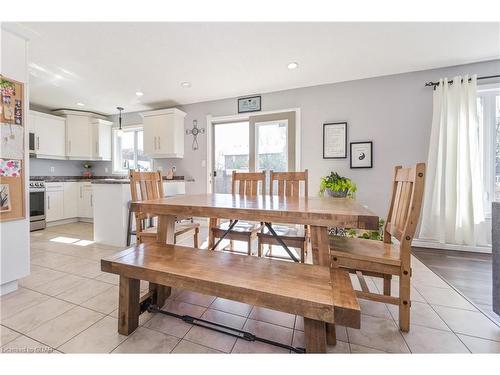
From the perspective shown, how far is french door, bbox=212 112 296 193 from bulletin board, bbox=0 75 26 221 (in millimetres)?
2639

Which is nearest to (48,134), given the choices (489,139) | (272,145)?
(272,145)

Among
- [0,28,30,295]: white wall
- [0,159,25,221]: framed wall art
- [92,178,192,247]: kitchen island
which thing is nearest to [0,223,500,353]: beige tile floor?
[0,28,30,295]: white wall

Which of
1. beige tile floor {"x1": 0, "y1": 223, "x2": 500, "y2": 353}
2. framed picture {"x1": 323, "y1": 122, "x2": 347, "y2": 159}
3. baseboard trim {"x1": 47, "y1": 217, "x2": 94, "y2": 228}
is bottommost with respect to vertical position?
beige tile floor {"x1": 0, "y1": 223, "x2": 500, "y2": 353}

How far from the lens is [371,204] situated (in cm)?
322

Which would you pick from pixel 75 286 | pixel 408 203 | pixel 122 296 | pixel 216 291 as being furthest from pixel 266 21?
pixel 75 286

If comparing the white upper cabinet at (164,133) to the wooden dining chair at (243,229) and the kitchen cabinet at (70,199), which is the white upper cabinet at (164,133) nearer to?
the kitchen cabinet at (70,199)

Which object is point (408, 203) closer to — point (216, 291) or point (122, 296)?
point (216, 291)

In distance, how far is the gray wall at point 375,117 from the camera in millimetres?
2947

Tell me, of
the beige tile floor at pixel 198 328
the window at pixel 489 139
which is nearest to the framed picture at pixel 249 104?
the window at pixel 489 139

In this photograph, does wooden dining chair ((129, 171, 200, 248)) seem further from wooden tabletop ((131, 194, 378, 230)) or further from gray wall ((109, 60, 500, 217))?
gray wall ((109, 60, 500, 217))

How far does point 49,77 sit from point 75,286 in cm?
305

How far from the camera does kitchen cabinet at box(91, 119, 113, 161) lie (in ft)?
15.6

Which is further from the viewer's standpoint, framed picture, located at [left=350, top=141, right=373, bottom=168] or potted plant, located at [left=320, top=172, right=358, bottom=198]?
framed picture, located at [left=350, top=141, right=373, bottom=168]

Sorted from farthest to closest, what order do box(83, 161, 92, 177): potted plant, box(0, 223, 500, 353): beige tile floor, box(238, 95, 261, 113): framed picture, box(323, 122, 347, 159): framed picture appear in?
box(83, 161, 92, 177): potted plant → box(238, 95, 261, 113): framed picture → box(323, 122, 347, 159): framed picture → box(0, 223, 500, 353): beige tile floor
